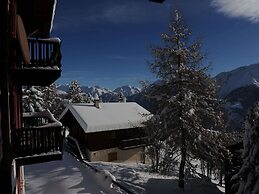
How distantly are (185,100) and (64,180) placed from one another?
9.13 meters

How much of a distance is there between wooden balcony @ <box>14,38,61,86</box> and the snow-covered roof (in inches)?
753

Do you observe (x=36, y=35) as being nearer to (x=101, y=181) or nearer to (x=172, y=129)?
(x=101, y=181)

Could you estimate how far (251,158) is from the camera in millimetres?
9914

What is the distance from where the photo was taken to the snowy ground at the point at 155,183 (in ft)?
67.1

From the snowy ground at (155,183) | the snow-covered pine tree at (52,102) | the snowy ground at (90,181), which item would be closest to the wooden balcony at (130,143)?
the snowy ground at (90,181)

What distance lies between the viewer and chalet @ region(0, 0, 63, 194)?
24.1ft

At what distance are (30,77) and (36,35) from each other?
6126 mm

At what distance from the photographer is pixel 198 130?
1991 centimetres

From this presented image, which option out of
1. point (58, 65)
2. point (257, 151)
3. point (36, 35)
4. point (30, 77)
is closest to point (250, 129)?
point (257, 151)

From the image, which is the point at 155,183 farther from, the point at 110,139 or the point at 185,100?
the point at 110,139

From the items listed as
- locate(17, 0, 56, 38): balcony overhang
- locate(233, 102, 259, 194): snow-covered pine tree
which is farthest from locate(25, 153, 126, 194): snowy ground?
locate(17, 0, 56, 38): balcony overhang

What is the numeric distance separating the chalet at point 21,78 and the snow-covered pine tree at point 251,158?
20.7ft

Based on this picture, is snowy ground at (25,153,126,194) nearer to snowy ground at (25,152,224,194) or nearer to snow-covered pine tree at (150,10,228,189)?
snowy ground at (25,152,224,194)

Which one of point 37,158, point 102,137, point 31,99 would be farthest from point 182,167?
point 31,99
